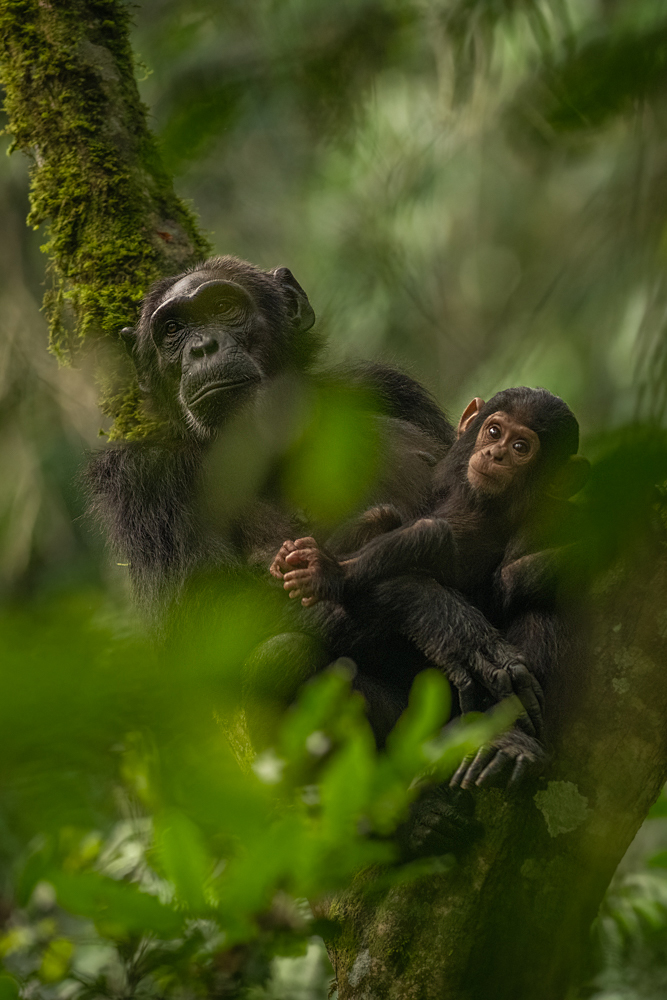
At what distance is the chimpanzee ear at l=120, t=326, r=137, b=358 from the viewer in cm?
375

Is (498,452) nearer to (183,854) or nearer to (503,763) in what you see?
(503,763)

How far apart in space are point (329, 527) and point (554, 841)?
134cm

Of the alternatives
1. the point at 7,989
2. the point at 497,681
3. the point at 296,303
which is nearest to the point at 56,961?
the point at 7,989

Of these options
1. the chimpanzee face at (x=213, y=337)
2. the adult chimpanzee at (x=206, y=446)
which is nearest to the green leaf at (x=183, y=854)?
the adult chimpanzee at (x=206, y=446)

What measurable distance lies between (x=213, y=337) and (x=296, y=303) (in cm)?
52

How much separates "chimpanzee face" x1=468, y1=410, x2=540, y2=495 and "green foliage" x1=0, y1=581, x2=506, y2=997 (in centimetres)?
195

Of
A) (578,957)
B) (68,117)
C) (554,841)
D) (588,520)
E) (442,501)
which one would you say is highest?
(68,117)

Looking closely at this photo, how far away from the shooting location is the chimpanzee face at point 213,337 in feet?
11.1

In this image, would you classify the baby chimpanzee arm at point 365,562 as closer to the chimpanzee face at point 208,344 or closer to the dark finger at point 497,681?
the dark finger at point 497,681

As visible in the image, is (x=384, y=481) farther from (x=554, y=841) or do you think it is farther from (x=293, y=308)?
(x=554, y=841)

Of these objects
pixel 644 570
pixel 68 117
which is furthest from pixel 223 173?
pixel 644 570

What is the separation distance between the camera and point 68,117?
4176mm

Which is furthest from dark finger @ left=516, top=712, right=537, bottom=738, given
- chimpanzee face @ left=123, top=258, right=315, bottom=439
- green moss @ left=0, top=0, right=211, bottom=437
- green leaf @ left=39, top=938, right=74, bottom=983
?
green moss @ left=0, top=0, right=211, bottom=437

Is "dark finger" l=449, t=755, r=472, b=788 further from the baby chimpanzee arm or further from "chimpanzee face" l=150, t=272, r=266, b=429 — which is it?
"chimpanzee face" l=150, t=272, r=266, b=429
